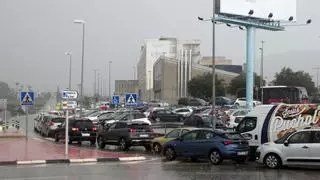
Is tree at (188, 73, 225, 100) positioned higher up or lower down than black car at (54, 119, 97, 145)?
higher up

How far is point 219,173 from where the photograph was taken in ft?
60.7

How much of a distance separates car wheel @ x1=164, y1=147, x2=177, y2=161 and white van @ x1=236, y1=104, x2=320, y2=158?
10.3ft

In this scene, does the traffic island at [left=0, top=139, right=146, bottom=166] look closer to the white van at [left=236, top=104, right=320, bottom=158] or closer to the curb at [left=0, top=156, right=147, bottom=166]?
the curb at [left=0, top=156, right=147, bottom=166]

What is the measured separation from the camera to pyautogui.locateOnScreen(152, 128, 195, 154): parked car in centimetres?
2619

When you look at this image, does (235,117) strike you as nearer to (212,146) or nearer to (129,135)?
(129,135)

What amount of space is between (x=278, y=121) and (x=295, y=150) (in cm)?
442

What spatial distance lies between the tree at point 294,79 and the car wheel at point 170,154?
89.6 metres

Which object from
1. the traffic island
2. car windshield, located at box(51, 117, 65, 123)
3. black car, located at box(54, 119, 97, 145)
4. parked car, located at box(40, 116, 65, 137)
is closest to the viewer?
the traffic island

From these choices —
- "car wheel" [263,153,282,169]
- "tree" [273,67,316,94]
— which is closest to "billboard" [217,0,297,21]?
"tree" [273,67,316,94]

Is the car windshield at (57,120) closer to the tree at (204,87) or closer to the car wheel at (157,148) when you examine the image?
the car wheel at (157,148)

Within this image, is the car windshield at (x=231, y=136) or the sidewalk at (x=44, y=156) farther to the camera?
the sidewalk at (x=44, y=156)

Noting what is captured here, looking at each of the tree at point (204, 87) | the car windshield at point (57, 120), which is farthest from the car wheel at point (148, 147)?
the tree at point (204, 87)

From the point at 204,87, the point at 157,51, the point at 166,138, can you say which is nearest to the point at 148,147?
the point at 166,138

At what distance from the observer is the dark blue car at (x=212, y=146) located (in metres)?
21.9
